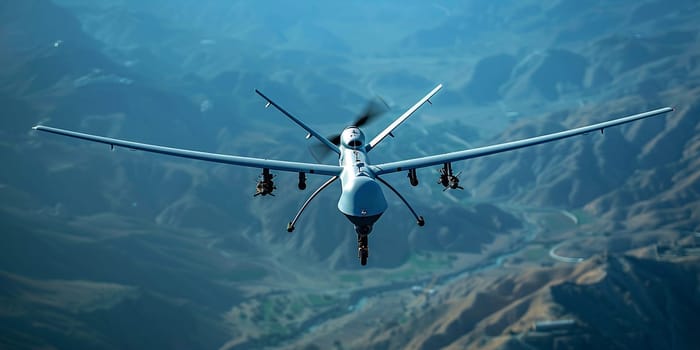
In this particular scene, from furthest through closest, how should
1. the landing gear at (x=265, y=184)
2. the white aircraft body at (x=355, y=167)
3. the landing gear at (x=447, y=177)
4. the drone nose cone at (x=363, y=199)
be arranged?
the landing gear at (x=447, y=177) → the landing gear at (x=265, y=184) → the white aircraft body at (x=355, y=167) → the drone nose cone at (x=363, y=199)

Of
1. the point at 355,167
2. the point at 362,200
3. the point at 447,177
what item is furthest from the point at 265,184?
the point at 447,177

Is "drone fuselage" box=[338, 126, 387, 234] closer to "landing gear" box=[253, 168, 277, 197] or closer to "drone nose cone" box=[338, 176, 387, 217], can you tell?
"drone nose cone" box=[338, 176, 387, 217]

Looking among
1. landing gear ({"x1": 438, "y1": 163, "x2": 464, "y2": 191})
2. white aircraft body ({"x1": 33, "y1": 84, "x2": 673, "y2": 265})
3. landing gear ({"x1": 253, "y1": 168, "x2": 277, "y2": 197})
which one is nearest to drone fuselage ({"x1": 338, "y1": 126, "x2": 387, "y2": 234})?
white aircraft body ({"x1": 33, "y1": 84, "x2": 673, "y2": 265})

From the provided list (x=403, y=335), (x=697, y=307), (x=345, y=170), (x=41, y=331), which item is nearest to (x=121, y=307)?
(x=41, y=331)

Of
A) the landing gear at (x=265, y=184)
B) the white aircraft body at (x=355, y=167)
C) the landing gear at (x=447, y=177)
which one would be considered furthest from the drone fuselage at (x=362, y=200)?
the landing gear at (x=447, y=177)

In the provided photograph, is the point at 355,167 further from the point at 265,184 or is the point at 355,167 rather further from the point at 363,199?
the point at 265,184

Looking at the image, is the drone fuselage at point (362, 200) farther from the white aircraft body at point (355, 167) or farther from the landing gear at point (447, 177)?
the landing gear at point (447, 177)

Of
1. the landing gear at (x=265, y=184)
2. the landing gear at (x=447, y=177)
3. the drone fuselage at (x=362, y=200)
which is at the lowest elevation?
the drone fuselage at (x=362, y=200)

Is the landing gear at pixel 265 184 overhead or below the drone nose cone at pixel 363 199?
overhead

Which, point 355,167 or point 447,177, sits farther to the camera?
point 447,177

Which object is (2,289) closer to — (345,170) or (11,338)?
(11,338)
